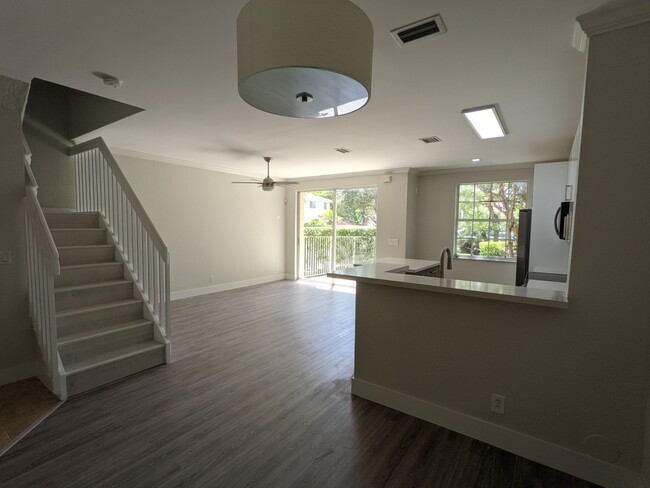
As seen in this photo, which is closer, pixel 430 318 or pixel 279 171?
pixel 430 318

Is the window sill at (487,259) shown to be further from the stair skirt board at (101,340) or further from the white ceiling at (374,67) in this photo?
the stair skirt board at (101,340)

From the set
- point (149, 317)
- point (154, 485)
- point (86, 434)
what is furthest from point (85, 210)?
point (154, 485)

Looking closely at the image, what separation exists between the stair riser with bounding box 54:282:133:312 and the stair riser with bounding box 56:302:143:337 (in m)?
0.20

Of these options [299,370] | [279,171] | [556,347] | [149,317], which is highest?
[279,171]

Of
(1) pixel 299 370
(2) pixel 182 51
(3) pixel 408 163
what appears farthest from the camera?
(3) pixel 408 163

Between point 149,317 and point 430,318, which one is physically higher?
point 430,318

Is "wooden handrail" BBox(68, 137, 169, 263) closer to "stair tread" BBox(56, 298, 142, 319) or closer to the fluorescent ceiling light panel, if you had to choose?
"stair tread" BBox(56, 298, 142, 319)

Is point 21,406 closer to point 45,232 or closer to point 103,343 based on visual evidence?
point 103,343

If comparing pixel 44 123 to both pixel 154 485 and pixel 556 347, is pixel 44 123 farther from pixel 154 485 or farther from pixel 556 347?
pixel 556 347

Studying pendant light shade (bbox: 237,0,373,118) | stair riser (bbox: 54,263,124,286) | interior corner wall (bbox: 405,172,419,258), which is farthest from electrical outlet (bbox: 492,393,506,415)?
interior corner wall (bbox: 405,172,419,258)

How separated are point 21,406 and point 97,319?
0.82 meters

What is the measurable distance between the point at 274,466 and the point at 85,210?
162 inches

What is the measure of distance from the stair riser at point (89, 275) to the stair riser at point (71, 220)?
832 mm

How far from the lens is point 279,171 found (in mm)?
6742
